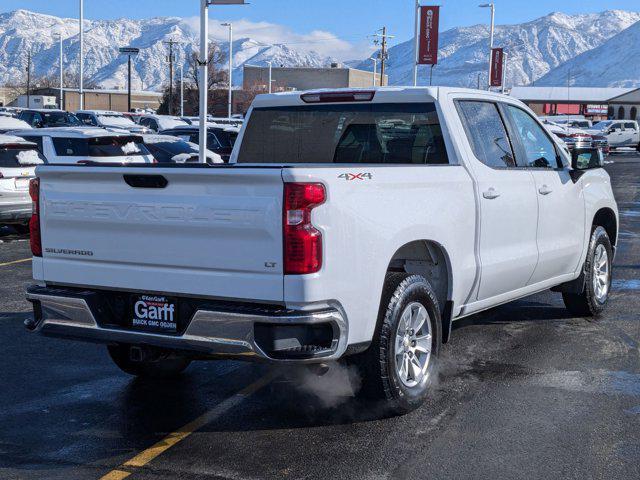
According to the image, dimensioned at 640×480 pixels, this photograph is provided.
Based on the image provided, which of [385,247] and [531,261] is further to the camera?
[531,261]

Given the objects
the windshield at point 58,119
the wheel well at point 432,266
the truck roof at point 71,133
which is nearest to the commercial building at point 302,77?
the windshield at point 58,119

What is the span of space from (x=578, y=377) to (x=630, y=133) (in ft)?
176

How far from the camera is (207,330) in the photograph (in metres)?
5.16

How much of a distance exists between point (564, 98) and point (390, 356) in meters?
132

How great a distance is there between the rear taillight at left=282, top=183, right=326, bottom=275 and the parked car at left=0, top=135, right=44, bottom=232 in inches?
420

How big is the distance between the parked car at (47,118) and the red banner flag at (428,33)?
14638 mm

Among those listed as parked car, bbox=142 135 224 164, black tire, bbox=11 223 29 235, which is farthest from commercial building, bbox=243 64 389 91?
black tire, bbox=11 223 29 235

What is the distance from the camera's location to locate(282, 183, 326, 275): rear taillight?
488 cm

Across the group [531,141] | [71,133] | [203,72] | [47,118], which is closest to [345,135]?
[531,141]

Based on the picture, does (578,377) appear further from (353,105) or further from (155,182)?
(155,182)

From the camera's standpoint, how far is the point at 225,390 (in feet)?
21.0

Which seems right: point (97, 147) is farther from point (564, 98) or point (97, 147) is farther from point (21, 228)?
point (564, 98)

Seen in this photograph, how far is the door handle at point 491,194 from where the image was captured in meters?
6.58

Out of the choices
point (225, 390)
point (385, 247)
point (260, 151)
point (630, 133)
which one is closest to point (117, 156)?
point (260, 151)
